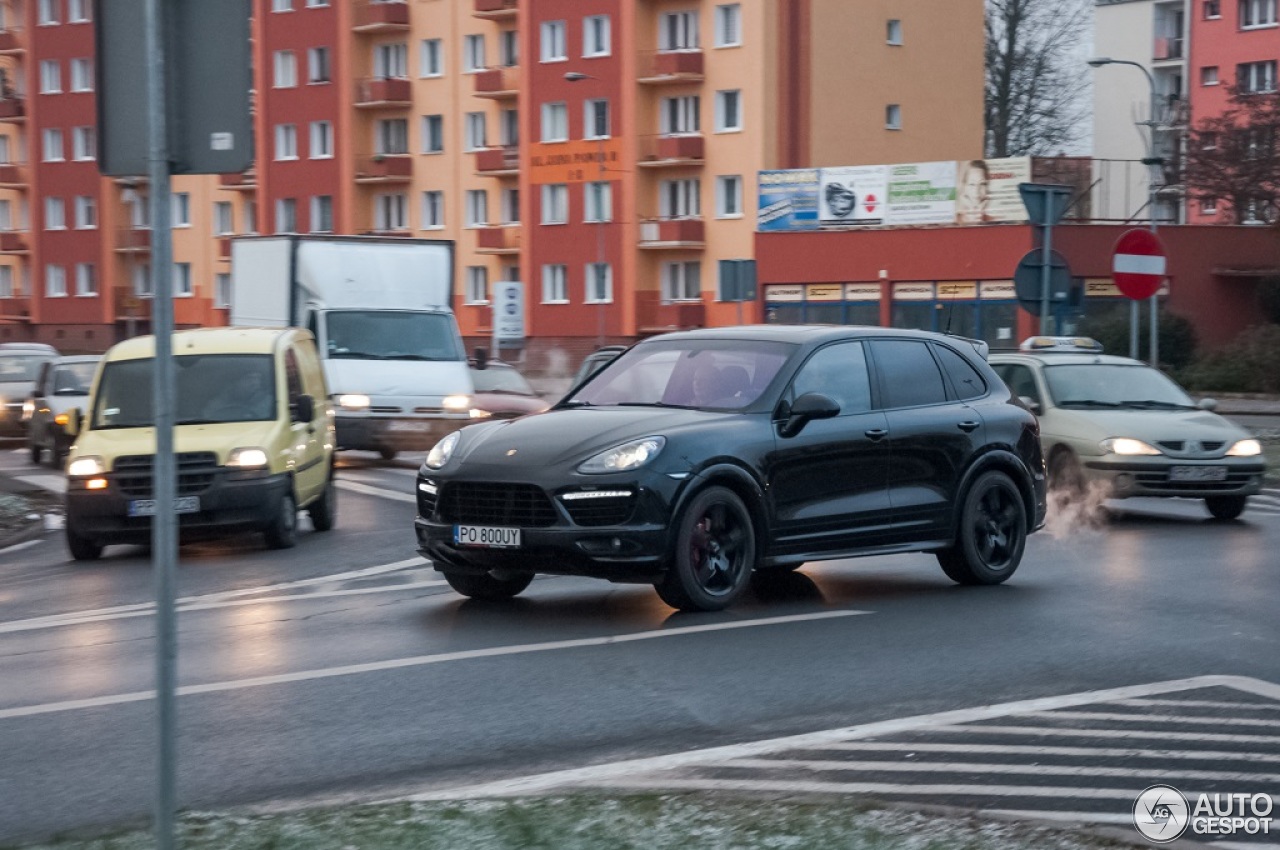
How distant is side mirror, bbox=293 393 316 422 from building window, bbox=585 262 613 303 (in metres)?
54.7

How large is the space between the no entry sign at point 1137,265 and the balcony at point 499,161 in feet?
171

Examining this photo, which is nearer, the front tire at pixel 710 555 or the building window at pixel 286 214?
the front tire at pixel 710 555

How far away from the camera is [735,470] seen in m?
11.4

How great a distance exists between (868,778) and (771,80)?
6331 centimetres

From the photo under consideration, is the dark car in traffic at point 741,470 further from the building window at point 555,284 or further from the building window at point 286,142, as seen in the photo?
the building window at point 286,142

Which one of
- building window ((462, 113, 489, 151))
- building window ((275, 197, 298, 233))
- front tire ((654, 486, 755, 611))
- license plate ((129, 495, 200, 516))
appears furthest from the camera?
building window ((275, 197, 298, 233))

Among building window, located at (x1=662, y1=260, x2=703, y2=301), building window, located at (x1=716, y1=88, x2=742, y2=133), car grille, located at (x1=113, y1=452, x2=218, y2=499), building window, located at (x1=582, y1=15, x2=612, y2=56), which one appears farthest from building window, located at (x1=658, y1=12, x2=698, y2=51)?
car grille, located at (x1=113, y1=452, x2=218, y2=499)

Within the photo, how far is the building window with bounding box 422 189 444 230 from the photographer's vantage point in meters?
79.0

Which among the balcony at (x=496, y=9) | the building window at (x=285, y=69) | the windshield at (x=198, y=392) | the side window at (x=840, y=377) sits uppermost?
the balcony at (x=496, y=9)

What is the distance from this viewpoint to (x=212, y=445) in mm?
16156

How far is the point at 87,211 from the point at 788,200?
4090cm

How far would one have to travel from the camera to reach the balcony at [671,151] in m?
69.8

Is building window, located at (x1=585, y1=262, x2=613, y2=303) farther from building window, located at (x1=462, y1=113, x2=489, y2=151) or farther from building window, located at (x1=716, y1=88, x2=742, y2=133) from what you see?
building window, located at (x1=462, y1=113, x2=489, y2=151)

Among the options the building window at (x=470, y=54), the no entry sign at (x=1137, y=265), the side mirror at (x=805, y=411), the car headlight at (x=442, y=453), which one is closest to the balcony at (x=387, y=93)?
the building window at (x=470, y=54)
